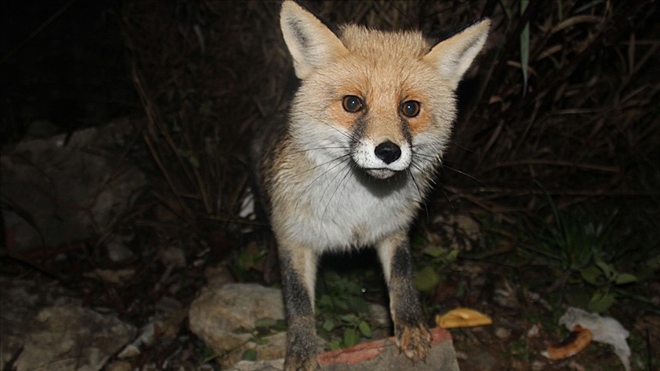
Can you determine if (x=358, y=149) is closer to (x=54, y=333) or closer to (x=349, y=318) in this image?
(x=349, y=318)

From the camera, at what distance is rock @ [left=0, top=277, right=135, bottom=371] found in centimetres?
343

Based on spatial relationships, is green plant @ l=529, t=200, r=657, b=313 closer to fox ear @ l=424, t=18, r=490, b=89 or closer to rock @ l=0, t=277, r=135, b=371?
fox ear @ l=424, t=18, r=490, b=89

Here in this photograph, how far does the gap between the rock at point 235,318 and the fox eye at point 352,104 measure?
138 cm

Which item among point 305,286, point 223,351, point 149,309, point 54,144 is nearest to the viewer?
point 305,286

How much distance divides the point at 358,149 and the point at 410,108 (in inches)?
14.3

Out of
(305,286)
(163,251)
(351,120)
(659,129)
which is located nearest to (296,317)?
(305,286)

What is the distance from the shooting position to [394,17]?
4082mm

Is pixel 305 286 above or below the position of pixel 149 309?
above

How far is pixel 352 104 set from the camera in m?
2.47

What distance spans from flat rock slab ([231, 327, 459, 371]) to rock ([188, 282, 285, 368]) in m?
0.42

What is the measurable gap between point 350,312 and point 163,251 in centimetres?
158

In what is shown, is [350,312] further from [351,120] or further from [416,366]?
[351,120]

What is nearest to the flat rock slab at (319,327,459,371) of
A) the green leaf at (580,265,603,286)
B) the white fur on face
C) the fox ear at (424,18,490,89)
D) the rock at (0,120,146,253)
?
the white fur on face

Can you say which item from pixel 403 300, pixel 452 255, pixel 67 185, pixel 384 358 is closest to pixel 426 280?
pixel 452 255
